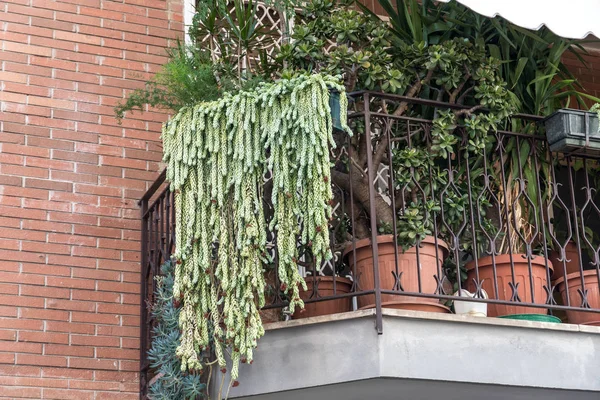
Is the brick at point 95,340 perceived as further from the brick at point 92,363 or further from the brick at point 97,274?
the brick at point 97,274

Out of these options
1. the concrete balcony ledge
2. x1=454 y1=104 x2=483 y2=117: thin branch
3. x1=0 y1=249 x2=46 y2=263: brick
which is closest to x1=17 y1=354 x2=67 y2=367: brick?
x1=0 y1=249 x2=46 y2=263: brick

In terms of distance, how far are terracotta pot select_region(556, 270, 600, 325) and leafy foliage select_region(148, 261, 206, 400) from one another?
2357mm

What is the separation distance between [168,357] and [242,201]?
1046 millimetres

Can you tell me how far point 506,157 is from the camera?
7207 mm

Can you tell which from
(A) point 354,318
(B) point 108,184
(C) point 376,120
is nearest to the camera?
(A) point 354,318

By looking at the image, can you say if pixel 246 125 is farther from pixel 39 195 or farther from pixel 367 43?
pixel 39 195

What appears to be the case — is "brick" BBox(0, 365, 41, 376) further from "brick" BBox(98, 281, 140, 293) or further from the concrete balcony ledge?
the concrete balcony ledge

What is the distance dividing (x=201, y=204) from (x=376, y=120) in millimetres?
1340

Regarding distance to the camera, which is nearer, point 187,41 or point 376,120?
point 376,120

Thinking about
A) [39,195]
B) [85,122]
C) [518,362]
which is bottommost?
[518,362]

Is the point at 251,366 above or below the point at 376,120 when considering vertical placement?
below

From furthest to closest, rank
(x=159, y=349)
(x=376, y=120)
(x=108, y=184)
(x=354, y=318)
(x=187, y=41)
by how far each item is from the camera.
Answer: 1. (x=187, y=41)
2. (x=108, y=184)
3. (x=376, y=120)
4. (x=159, y=349)
5. (x=354, y=318)

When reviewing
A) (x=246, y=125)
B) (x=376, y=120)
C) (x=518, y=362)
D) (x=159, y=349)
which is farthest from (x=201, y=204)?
(x=518, y=362)

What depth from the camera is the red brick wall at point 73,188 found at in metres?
6.94
